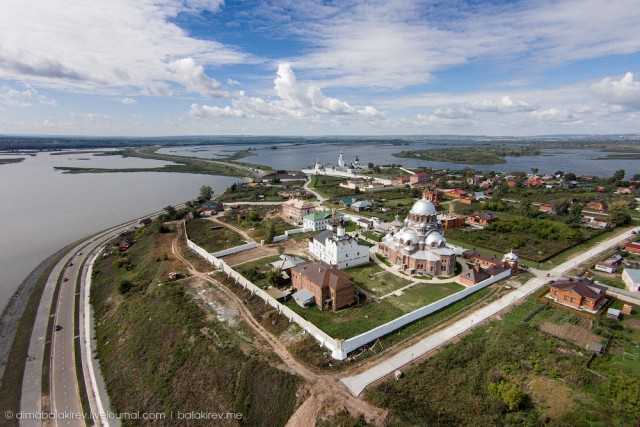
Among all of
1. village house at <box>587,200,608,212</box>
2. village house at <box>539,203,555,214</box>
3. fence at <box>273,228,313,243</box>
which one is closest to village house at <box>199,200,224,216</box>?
fence at <box>273,228,313,243</box>

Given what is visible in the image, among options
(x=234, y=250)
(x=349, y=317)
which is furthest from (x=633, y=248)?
(x=234, y=250)

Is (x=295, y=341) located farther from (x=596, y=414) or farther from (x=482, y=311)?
(x=596, y=414)

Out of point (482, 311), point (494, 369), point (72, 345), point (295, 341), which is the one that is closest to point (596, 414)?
point (494, 369)

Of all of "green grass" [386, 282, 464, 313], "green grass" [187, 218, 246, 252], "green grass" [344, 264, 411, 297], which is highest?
"green grass" [187, 218, 246, 252]

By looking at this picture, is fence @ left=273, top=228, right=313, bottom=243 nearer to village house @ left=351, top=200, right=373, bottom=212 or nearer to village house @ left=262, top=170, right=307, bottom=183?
village house @ left=351, top=200, right=373, bottom=212

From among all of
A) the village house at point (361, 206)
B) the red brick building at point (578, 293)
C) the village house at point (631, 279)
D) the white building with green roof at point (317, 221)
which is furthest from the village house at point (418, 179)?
the red brick building at point (578, 293)
